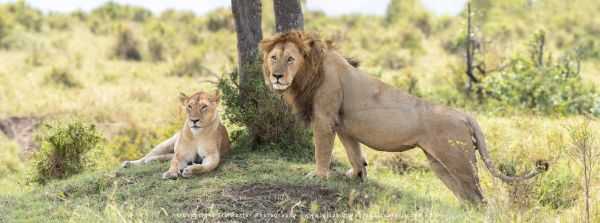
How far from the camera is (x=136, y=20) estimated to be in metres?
39.1

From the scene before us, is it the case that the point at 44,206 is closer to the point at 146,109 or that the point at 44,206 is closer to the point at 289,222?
the point at 289,222

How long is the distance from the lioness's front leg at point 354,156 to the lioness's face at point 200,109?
1243 millimetres

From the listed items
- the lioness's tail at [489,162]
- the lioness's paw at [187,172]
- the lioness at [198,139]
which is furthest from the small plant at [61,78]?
the lioness's tail at [489,162]

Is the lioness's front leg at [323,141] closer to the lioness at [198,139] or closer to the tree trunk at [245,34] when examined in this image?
the lioness at [198,139]

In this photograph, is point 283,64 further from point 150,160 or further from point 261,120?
point 150,160

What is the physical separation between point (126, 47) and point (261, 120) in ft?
59.5

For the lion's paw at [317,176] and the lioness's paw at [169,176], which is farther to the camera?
the lioness's paw at [169,176]

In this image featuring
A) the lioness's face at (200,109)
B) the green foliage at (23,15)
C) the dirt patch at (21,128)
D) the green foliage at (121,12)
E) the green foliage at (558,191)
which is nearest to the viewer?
the lioness's face at (200,109)

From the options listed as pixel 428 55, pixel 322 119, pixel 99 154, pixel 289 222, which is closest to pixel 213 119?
pixel 322 119

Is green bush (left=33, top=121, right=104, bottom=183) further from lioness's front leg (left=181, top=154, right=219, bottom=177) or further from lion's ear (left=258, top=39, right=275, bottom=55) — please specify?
lion's ear (left=258, top=39, right=275, bottom=55)

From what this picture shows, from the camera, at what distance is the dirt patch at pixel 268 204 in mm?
6035

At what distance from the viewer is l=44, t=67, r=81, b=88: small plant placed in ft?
62.1

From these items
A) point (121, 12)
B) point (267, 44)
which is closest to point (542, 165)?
point (267, 44)

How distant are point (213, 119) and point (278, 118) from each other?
1301 mm
